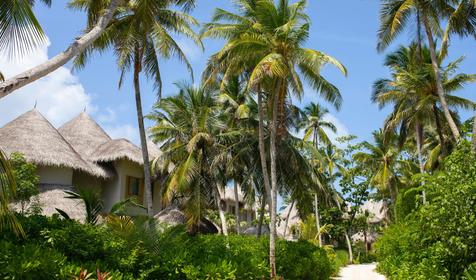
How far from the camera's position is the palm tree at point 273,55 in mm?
13820

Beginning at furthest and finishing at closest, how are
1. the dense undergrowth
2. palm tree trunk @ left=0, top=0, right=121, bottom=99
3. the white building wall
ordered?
the white building wall, the dense undergrowth, palm tree trunk @ left=0, top=0, right=121, bottom=99

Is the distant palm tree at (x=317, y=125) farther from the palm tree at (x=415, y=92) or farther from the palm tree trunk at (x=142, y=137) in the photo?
the palm tree trunk at (x=142, y=137)

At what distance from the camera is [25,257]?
17.6 ft

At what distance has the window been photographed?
21469mm

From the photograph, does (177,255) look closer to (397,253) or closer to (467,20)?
(397,253)

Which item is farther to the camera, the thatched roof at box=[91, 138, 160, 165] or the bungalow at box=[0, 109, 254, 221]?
the thatched roof at box=[91, 138, 160, 165]

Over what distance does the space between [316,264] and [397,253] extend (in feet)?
8.76

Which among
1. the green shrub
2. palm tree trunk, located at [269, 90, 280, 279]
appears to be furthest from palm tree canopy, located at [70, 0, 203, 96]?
the green shrub

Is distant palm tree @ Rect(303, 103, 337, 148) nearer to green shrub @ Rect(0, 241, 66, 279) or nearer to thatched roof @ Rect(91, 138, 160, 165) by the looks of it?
thatched roof @ Rect(91, 138, 160, 165)

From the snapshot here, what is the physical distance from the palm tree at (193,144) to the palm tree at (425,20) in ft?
24.3

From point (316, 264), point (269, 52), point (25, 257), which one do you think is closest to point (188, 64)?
point (269, 52)

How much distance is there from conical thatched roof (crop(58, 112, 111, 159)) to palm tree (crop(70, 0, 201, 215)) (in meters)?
6.97

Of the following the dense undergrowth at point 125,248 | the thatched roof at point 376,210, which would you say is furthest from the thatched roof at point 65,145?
the thatched roof at point 376,210

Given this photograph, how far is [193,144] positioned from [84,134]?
7.17 meters
